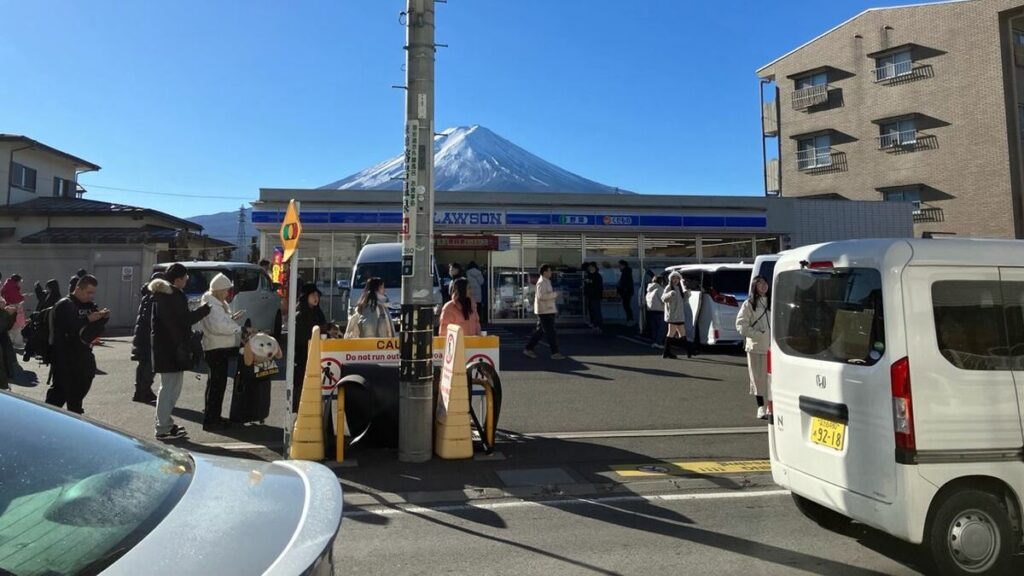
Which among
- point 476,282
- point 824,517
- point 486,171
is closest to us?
point 824,517

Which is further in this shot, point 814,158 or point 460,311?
point 814,158

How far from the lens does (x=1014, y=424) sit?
3732mm

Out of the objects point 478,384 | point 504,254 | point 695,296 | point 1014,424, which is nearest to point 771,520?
point 1014,424

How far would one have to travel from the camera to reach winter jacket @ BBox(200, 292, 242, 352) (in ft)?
24.9

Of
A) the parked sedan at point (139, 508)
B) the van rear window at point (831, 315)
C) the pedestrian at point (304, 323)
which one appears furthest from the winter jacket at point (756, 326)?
the parked sedan at point (139, 508)

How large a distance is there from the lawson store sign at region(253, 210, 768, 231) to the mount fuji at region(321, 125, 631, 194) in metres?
29.5

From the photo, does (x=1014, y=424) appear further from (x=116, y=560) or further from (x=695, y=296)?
(x=695, y=296)

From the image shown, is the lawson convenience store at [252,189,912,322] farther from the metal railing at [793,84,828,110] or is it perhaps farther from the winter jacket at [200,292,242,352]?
the metal railing at [793,84,828,110]

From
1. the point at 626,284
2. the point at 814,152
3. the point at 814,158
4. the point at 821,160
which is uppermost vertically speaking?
the point at 814,152

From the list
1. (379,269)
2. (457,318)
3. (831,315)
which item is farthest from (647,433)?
(379,269)

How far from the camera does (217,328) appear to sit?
7641 mm

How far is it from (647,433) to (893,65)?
107ft

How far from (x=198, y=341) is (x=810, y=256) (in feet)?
21.9

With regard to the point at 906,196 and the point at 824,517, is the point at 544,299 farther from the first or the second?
the point at 906,196
